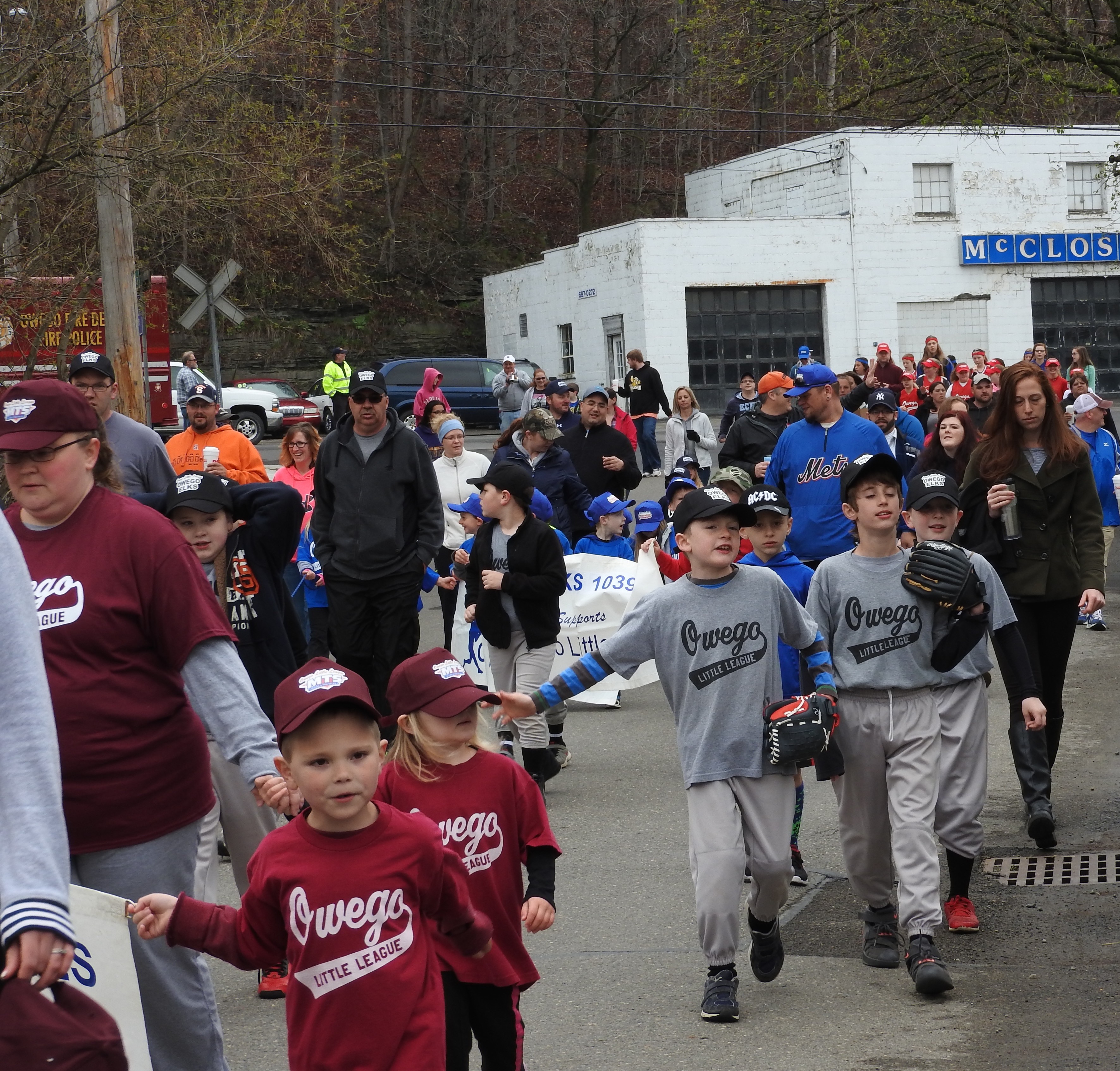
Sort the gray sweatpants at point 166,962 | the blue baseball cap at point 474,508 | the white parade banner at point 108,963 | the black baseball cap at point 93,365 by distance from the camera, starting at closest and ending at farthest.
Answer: the white parade banner at point 108,963
the gray sweatpants at point 166,962
the black baseball cap at point 93,365
the blue baseball cap at point 474,508

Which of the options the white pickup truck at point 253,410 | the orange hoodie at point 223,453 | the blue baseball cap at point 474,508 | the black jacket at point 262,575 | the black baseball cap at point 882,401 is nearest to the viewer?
the black jacket at point 262,575

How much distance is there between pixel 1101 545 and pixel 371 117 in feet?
168

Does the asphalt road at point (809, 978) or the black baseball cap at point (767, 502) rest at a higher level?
the black baseball cap at point (767, 502)

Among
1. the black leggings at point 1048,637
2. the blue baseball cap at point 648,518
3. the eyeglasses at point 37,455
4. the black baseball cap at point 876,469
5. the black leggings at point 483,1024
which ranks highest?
the eyeglasses at point 37,455

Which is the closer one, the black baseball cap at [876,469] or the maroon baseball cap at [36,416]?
the maroon baseball cap at [36,416]

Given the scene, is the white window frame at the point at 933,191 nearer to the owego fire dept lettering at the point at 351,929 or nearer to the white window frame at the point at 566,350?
the white window frame at the point at 566,350

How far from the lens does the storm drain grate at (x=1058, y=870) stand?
21.7 ft

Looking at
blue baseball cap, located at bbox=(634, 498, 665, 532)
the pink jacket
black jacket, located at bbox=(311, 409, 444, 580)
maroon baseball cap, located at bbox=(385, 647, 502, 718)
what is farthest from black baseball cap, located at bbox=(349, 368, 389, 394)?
the pink jacket

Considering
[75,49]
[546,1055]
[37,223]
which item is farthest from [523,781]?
[37,223]

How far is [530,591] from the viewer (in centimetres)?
820

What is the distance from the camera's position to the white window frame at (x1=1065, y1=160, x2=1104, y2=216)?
134 feet

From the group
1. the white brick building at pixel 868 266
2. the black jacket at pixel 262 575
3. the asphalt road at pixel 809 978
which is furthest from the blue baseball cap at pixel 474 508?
the white brick building at pixel 868 266

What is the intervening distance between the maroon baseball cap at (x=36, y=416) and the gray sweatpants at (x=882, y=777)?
10.1 feet

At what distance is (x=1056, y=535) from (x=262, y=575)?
11.7ft
